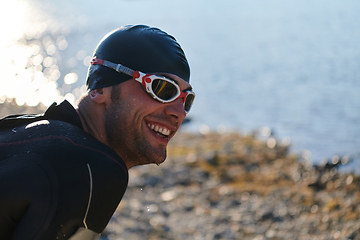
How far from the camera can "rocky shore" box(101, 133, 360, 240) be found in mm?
10148

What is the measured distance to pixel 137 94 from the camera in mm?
3189

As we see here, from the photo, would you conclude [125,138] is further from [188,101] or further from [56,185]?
Answer: [56,185]

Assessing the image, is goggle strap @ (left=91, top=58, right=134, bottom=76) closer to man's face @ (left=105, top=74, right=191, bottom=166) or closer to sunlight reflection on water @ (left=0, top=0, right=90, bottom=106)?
man's face @ (left=105, top=74, right=191, bottom=166)

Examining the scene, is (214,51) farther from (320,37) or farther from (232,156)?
(232,156)

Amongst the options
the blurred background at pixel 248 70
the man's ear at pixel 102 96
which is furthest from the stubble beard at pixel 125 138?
the blurred background at pixel 248 70

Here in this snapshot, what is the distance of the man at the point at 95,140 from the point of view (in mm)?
2160

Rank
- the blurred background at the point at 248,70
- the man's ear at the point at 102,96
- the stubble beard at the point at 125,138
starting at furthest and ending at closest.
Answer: the blurred background at the point at 248,70, the man's ear at the point at 102,96, the stubble beard at the point at 125,138

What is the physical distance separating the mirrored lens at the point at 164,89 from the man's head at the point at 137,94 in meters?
0.03

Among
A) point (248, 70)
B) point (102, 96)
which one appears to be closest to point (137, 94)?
point (102, 96)

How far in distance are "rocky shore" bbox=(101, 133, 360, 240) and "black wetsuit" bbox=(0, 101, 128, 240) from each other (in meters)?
7.22

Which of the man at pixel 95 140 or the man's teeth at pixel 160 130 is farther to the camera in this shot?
the man's teeth at pixel 160 130

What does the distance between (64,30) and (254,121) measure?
44775 millimetres

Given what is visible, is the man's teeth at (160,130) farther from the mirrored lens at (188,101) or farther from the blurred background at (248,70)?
the blurred background at (248,70)

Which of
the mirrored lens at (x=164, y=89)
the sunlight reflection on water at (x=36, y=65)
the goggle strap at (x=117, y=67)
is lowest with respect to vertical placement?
the sunlight reflection on water at (x=36, y=65)
